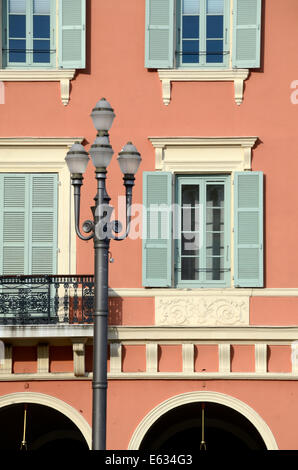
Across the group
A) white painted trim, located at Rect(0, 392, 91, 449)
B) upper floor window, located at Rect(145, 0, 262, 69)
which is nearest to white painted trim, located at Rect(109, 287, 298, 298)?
white painted trim, located at Rect(0, 392, 91, 449)

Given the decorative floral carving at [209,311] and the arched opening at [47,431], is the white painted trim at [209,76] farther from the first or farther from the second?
the arched opening at [47,431]

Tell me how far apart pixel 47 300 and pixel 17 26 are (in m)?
4.38

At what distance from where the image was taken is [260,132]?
23312mm

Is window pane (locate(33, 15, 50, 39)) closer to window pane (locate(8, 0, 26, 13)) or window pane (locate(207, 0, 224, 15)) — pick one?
window pane (locate(8, 0, 26, 13))

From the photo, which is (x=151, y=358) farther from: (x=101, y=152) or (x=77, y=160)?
(x=101, y=152)

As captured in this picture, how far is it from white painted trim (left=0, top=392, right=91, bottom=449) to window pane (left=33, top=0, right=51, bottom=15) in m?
5.96

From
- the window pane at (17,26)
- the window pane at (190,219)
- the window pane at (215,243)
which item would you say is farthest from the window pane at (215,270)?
the window pane at (17,26)

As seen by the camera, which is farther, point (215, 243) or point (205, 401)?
point (215, 243)

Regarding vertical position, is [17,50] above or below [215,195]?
above

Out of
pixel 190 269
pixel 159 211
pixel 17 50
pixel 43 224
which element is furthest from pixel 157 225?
pixel 17 50

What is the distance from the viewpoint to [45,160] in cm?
2328

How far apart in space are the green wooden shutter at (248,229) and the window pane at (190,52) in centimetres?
200
